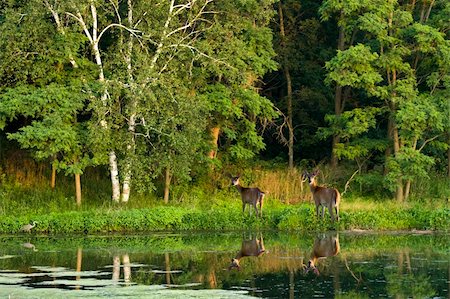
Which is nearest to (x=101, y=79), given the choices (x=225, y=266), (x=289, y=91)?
(x=289, y=91)

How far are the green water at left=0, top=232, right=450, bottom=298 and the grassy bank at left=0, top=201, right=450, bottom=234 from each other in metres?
0.85

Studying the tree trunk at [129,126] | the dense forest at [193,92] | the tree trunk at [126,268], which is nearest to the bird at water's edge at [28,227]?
the dense forest at [193,92]

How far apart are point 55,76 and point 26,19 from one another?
2035 mm

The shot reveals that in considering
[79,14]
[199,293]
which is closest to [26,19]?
[79,14]

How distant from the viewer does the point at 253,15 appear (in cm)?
3619

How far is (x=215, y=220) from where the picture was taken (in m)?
31.0

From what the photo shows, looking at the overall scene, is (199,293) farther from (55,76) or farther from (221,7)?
(221,7)

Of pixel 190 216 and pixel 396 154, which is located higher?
pixel 396 154

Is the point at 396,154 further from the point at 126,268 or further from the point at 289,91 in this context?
the point at 126,268

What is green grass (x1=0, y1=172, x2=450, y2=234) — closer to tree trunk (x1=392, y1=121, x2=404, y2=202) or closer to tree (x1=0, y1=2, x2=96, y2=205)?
tree trunk (x1=392, y1=121, x2=404, y2=202)

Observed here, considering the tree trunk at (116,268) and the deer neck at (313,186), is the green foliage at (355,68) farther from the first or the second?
the tree trunk at (116,268)

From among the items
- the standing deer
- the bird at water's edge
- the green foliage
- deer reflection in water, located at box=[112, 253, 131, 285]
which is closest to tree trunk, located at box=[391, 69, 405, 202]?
the green foliage

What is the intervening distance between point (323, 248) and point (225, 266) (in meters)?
3.70

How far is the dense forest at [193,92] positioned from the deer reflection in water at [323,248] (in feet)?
19.7
